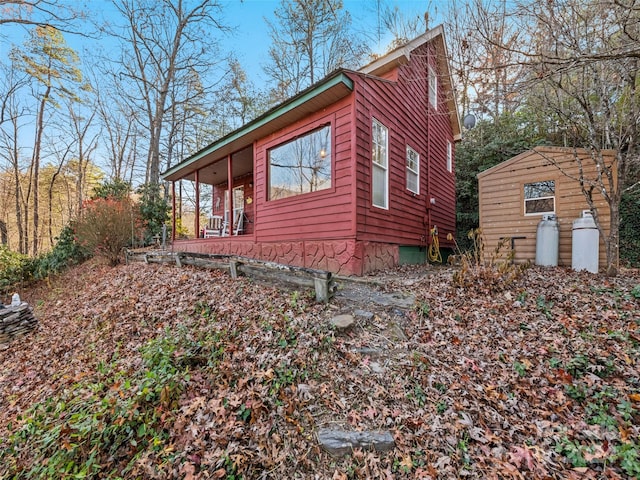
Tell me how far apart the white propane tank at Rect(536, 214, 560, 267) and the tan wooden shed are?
0.17 m

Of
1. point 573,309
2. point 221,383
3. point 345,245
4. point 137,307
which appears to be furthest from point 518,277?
point 137,307

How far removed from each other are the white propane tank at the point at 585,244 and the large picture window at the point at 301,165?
16.5ft

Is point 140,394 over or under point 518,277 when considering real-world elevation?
under

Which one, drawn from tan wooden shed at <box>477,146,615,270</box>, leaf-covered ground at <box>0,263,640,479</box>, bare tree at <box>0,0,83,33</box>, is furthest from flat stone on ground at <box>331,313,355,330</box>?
bare tree at <box>0,0,83,33</box>

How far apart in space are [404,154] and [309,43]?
10.6 metres

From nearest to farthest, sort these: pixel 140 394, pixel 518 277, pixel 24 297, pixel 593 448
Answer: pixel 593 448 → pixel 140 394 → pixel 518 277 → pixel 24 297

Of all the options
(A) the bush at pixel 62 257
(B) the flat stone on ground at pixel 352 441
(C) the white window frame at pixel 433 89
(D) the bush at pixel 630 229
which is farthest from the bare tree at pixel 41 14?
(D) the bush at pixel 630 229

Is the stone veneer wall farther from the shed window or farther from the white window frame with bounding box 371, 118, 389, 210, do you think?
the shed window

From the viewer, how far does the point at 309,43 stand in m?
14.1

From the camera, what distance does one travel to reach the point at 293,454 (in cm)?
207

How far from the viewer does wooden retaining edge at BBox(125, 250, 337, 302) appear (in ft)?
13.2

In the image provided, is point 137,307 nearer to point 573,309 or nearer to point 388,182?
point 388,182

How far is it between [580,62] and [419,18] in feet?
22.1

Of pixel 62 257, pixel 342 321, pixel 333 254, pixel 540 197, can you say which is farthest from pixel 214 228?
pixel 540 197
